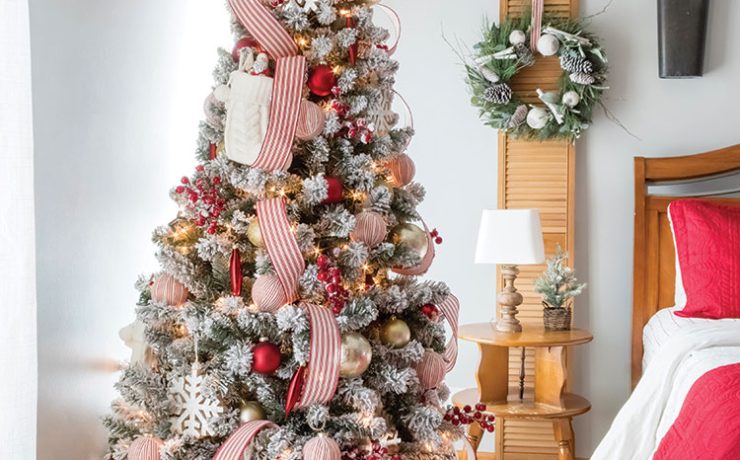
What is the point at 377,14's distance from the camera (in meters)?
3.76

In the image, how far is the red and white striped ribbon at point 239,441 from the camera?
1494mm

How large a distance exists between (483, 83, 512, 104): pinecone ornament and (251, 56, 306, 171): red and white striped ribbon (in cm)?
204

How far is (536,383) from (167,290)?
2097 millimetres

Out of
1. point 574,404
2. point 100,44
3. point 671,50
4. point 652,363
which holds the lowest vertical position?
point 574,404

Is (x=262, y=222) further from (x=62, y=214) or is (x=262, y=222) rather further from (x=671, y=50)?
(x=671, y=50)

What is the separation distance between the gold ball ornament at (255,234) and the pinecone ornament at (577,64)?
2255 millimetres

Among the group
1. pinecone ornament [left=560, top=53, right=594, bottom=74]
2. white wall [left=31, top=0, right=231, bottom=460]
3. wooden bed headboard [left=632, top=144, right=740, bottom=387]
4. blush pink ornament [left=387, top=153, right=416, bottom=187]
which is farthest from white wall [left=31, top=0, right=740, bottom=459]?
blush pink ornament [left=387, top=153, right=416, bottom=187]

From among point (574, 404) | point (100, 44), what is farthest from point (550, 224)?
point (100, 44)

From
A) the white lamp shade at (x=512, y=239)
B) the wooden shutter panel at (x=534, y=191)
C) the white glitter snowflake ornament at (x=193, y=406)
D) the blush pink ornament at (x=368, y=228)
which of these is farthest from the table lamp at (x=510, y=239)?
the white glitter snowflake ornament at (x=193, y=406)

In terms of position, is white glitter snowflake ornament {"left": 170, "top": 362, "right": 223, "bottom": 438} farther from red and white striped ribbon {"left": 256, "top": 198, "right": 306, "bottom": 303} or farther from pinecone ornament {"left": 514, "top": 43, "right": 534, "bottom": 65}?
pinecone ornament {"left": 514, "top": 43, "right": 534, "bottom": 65}

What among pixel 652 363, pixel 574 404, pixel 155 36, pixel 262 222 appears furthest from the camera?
pixel 574 404

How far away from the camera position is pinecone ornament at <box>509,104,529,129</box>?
3566mm

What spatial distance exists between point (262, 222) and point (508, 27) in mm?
2311

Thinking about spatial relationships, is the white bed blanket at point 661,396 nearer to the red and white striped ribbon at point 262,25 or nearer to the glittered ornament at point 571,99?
the glittered ornament at point 571,99
